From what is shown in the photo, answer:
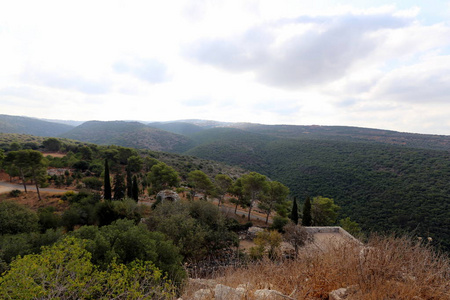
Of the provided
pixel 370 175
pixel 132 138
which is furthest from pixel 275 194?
pixel 132 138

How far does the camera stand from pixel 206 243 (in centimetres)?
1614

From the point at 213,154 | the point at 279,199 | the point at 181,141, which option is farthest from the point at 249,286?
the point at 181,141

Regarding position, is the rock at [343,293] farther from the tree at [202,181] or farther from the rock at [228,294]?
the tree at [202,181]

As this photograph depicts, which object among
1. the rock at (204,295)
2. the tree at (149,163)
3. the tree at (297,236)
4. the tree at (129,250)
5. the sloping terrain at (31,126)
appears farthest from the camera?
the sloping terrain at (31,126)

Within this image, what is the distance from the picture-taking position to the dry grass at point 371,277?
3.77 metres

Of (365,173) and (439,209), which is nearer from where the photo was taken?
(439,209)

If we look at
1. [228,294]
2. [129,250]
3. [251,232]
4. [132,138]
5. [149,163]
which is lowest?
[251,232]

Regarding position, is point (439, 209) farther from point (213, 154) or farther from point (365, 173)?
point (213, 154)

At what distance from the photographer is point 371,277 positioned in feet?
13.5

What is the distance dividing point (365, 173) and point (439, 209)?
1775cm

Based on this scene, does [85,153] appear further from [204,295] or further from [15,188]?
[204,295]

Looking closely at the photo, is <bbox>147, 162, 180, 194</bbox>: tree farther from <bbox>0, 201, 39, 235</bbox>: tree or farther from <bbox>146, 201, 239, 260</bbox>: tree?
<bbox>0, 201, 39, 235</bbox>: tree

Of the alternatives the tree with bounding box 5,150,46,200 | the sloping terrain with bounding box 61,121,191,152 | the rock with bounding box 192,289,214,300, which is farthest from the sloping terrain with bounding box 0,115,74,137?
the rock with bounding box 192,289,214,300

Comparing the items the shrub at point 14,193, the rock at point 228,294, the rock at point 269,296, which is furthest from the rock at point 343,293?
the shrub at point 14,193
